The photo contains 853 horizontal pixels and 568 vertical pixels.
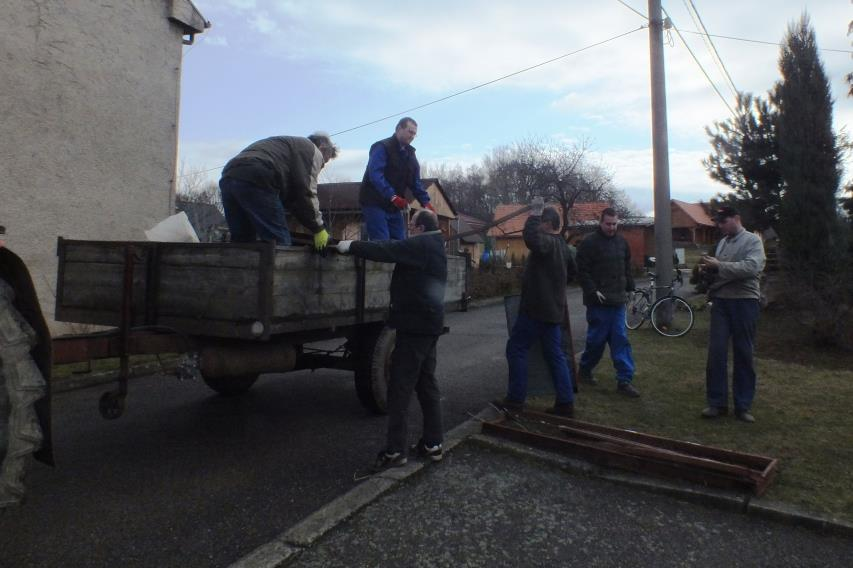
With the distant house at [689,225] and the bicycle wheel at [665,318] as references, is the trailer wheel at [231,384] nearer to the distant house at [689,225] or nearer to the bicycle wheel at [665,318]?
the bicycle wheel at [665,318]

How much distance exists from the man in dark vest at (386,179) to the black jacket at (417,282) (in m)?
1.37

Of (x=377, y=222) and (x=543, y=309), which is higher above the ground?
(x=377, y=222)

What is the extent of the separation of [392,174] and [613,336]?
2842 mm

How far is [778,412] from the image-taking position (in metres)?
5.37

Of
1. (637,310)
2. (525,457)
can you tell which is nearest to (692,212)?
(637,310)

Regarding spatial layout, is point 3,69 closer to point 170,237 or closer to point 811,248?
point 170,237

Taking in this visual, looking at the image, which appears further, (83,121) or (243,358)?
(83,121)

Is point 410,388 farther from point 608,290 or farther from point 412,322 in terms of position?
point 608,290

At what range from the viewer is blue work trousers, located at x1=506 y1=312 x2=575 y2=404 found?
512 cm

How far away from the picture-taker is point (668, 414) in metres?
5.33

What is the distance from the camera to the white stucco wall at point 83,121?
7648mm

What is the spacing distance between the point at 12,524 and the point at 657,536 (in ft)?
11.1

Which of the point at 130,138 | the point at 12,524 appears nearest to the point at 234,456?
the point at 12,524

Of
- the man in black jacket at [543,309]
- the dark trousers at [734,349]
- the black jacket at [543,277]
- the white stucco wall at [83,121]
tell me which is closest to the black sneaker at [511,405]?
the man in black jacket at [543,309]
